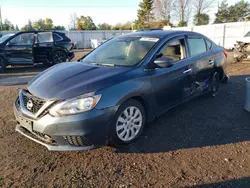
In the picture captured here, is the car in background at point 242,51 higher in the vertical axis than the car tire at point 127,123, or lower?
higher

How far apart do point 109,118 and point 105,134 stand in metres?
0.21

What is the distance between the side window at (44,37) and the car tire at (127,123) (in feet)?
28.5

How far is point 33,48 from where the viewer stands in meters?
10.1

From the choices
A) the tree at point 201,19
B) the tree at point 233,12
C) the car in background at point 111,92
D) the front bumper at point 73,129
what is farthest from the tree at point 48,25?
the front bumper at point 73,129

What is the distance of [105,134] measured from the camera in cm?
286

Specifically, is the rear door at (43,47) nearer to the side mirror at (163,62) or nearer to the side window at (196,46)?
the side window at (196,46)

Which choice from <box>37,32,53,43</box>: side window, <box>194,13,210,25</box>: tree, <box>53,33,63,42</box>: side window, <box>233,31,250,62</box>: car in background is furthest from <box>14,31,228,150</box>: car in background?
<box>194,13,210,25</box>: tree

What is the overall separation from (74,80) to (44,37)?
8567 millimetres

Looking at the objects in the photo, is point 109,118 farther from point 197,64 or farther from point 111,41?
point 197,64

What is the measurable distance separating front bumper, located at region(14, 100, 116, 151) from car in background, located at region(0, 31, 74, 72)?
7.91m

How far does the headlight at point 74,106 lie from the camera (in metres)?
2.67

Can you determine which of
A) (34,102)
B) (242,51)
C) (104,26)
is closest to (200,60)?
(34,102)

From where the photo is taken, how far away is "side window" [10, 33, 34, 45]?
32.1ft

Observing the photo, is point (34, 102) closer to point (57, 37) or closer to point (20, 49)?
point (20, 49)
